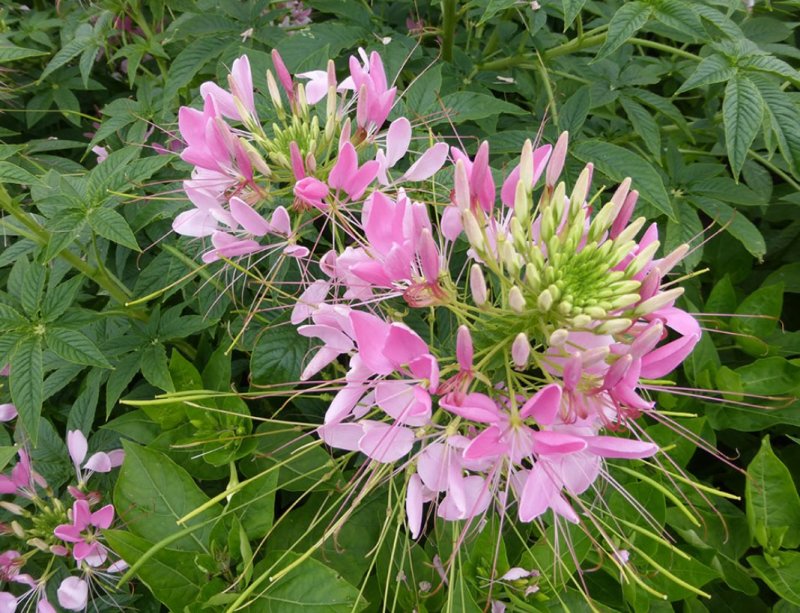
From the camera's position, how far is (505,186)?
0.97 meters

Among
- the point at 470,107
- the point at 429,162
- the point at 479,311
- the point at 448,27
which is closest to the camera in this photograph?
the point at 479,311

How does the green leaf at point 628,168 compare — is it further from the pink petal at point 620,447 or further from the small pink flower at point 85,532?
the small pink flower at point 85,532

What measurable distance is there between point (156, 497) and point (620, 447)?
0.89 m

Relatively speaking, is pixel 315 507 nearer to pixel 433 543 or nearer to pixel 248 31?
pixel 433 543

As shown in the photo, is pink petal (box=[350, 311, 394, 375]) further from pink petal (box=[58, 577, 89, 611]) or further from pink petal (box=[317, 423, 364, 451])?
pink petal (box=[58, 577, 89, 611])

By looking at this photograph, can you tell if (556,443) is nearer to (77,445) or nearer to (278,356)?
(278,356)

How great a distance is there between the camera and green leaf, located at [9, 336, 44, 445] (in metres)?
1.08

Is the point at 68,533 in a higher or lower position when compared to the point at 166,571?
lower

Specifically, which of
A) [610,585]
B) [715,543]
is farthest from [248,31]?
Answer: [715,543]

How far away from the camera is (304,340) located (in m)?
1.19

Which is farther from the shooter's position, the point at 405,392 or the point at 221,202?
the point at 221,202

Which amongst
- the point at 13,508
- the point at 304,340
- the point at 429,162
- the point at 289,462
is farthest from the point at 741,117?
the point at 13,508

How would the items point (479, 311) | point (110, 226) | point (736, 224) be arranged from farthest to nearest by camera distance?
1. point (736, 224)
2. point (110, 226)
3. point (479, 311)

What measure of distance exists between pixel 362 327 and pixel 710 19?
44.0 inches
